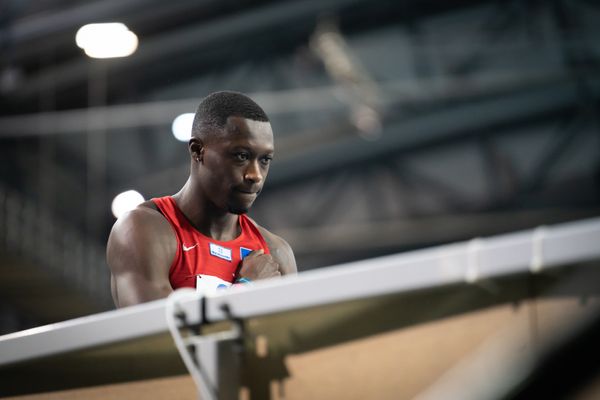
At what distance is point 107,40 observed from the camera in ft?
26.6

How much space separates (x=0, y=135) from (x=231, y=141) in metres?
9.26

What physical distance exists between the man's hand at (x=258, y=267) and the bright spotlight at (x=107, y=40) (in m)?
6.01

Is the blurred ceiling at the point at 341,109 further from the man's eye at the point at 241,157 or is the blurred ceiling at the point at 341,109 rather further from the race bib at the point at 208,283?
the race bib at the point at 208,283

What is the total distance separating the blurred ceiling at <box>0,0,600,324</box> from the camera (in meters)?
9.66

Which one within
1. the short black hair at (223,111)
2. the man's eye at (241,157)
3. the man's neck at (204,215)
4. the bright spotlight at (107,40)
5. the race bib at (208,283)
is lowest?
the race bib at (208,283)

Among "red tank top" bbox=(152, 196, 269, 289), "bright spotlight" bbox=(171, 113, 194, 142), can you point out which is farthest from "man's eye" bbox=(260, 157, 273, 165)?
"bright spotlight" bbox=(171, 113, 194, 142)

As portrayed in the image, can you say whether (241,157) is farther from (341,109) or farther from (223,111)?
(341,109)

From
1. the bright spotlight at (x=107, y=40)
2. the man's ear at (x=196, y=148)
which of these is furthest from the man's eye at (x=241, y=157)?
the bright spotlight at (x=107, y=40)

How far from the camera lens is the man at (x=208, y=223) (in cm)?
214

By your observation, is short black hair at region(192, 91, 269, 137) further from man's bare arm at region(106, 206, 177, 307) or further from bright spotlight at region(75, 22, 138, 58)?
bright spotlight at region(75, 22, 138, 58)

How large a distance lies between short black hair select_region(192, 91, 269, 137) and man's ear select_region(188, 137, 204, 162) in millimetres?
20

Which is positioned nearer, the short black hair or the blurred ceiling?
the short black hair

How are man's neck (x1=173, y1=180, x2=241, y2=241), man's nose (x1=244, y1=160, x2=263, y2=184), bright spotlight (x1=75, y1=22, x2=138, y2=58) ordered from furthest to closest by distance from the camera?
bright spotlight (x1=75, y1=22, x2=138, y2=58)
man's neck (x1=173, y1=180, x2=241, y2=241)
man's nose (x1=244, y1=160, x2=263, y2=184)

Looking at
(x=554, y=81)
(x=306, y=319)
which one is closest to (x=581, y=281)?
(x=306, y=319)
